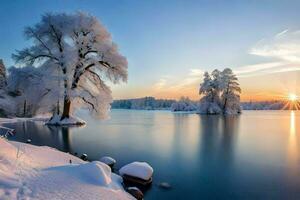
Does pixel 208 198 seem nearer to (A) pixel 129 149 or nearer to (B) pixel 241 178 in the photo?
(B) pixel 241 178

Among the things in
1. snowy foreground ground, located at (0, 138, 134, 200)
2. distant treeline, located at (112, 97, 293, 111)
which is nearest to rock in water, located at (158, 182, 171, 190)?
snowy foreground ground, located at (0, 138, 134, 200)

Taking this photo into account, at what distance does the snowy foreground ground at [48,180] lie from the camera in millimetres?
5320

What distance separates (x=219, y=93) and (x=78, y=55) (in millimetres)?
47615

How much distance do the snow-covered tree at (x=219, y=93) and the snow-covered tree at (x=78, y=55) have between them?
43571 mm

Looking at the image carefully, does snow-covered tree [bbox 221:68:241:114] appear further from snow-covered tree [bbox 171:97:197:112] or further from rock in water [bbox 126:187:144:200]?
rock in water [bbox 126:187:144:200]

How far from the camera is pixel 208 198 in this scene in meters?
7.52

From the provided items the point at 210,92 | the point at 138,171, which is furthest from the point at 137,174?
the point at 210,92

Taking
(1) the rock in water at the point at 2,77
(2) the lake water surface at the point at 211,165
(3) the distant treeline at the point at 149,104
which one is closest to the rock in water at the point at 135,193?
(2) the lake water surface at the point at 211,165

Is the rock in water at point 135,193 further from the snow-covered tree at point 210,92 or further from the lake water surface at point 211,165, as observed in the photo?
the snow-covered tree at point 210,92

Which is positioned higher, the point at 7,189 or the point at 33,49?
the point at 33,49

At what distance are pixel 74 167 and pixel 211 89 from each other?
61439mm

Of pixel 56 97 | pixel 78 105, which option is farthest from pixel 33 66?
pixel 78 105

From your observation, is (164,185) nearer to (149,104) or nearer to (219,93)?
(219,93)

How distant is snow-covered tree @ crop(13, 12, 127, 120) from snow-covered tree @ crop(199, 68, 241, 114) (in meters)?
43.6
